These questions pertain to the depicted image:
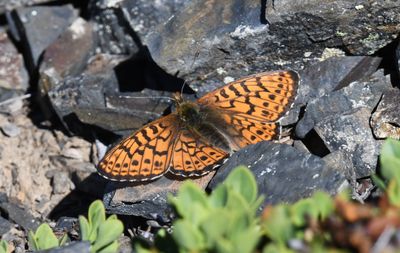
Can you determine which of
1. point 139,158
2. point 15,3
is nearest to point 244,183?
point 139,158

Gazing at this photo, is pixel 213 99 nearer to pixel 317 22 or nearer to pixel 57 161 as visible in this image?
pixel 317 22

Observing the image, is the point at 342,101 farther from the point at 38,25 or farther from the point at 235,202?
the point at 38,25

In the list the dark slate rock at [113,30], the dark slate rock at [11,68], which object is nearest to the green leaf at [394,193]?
the dark slate rock at [113,30]

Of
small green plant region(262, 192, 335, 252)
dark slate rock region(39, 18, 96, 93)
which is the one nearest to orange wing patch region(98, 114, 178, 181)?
small green plant region(262, 192, 335, 252)

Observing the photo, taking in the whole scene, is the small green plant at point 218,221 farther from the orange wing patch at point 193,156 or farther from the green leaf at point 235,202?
the orange wing patch at point 193,156

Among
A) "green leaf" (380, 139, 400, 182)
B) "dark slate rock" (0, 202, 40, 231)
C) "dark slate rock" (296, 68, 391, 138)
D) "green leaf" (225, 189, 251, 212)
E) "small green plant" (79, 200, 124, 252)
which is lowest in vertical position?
"dark slate rock" (0, 202, 40, 231)

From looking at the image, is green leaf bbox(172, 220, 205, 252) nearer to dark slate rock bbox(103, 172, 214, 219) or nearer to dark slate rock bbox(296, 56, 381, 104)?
dark slate rock bbox(103, 172, 214, 219)
